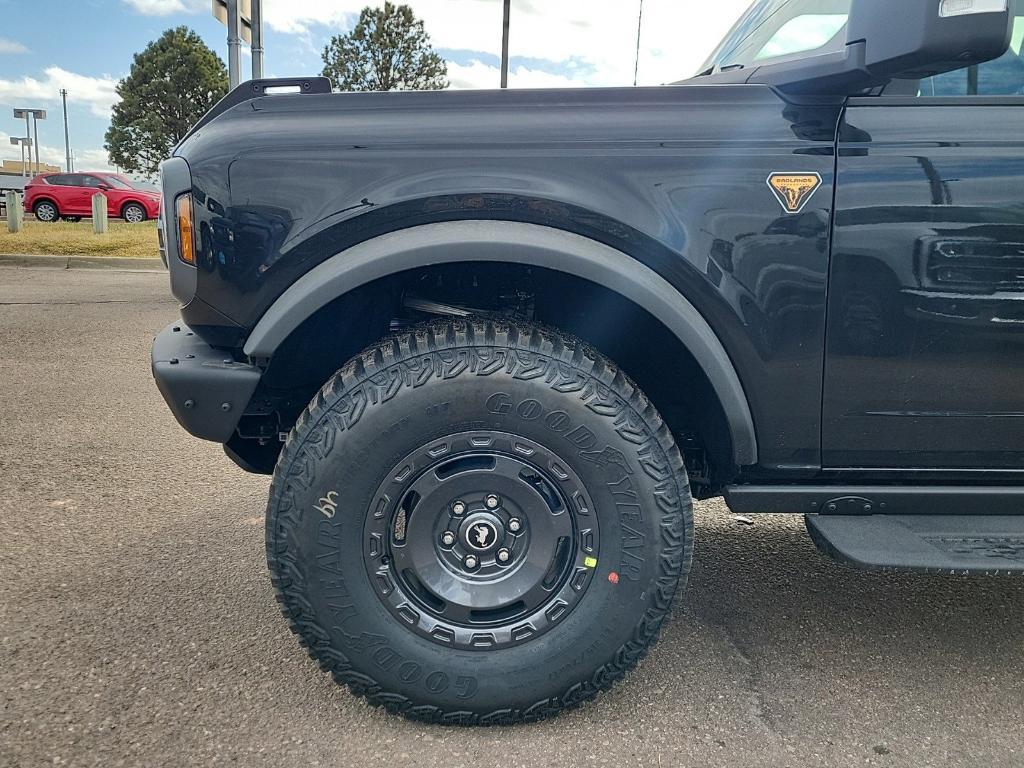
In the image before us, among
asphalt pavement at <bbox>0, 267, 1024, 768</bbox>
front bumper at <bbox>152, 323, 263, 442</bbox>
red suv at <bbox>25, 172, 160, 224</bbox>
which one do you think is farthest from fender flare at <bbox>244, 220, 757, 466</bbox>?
red suv at <bbox>25, 172, 160, 224</bbox>

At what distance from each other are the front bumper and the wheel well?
0.10m

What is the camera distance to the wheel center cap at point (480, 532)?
6.24 ft

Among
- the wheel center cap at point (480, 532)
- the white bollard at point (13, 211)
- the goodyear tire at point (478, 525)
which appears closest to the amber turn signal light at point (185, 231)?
the goodyear tire at point (478, 525)

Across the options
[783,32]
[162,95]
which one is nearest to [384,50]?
[162,95]

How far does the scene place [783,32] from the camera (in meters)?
2.40

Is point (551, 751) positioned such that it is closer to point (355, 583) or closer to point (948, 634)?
point (355, 583)

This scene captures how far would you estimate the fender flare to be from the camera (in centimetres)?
184

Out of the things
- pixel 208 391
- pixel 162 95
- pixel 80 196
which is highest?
pixel 162 95

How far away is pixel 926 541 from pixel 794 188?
91 centimetres

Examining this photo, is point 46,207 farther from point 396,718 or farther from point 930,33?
point 930,33

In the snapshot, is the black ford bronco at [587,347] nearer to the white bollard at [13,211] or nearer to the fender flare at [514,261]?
the fender flare at [514,261]

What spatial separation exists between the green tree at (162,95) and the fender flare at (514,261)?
41955 mm

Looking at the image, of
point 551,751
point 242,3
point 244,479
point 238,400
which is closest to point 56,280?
point 242,3

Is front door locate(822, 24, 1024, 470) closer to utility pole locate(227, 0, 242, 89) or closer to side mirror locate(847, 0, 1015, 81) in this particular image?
side mirror locate(847, 0, 1015, 81)
